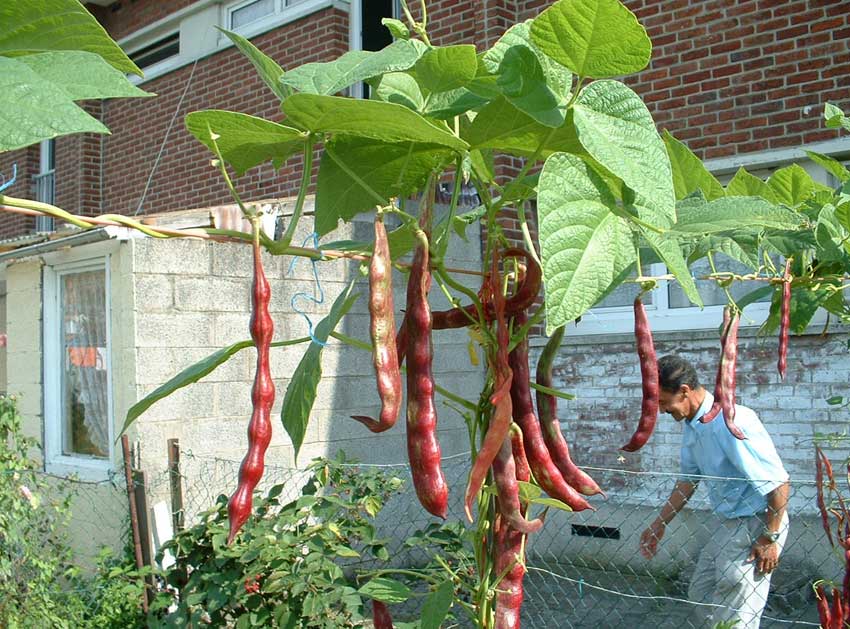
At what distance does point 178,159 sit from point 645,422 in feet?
32.2

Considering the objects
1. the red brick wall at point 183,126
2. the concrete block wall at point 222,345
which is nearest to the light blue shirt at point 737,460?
the concrete block wall at point 222,345

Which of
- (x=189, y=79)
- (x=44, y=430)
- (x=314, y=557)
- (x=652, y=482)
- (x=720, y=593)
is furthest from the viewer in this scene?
(x=189, y=79)

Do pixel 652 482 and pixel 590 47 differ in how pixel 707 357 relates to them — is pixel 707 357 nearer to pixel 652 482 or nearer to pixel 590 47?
pixel 652 482

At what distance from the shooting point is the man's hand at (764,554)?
4.34 metres

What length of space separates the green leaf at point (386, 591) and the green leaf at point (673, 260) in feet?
2.92

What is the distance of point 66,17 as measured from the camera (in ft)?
2.68

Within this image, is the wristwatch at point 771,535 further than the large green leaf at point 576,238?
Yes

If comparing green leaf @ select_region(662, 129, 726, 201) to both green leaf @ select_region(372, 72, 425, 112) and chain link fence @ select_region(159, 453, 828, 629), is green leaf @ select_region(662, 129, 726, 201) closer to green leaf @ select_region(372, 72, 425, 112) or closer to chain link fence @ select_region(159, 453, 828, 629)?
green leaf @ select_region(372, 72, 425, 112)

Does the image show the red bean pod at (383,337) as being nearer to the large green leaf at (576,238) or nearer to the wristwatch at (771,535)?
the large green leaf at (576,238)

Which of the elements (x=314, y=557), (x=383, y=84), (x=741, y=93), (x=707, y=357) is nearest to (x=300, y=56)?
(x=741, y=93)

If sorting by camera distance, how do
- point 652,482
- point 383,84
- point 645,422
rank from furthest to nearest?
point 652,482 < point 645,422 < point 383,84

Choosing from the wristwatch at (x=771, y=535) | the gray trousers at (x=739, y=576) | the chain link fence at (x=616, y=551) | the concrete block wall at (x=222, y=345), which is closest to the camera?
the wristwatch at (x=771, y=535)

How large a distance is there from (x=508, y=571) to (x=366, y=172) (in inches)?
21.6

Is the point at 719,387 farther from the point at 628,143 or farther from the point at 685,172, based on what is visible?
the point at 628,143
